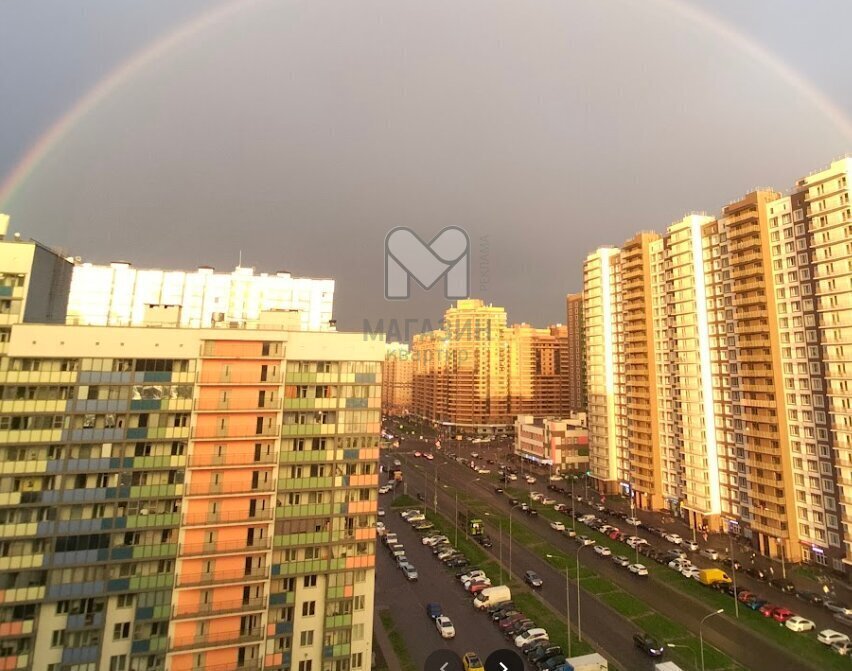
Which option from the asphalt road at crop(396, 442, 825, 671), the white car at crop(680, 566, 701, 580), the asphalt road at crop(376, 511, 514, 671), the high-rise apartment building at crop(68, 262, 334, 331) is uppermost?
the high-rise apartment building at crop(68, 262, 334, 331)

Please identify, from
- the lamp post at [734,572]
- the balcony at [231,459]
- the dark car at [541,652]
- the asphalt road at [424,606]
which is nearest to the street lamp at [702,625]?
the lamp post at [734,572]

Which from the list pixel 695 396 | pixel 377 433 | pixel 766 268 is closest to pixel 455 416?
pixel 695 396

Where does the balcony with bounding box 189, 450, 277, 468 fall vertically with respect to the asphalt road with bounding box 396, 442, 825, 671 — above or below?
above

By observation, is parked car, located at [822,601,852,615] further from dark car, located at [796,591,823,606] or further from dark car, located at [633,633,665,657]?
dark car, located at [633,633,665,657]

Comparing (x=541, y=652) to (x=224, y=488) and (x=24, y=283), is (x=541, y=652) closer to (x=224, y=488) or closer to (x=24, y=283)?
(x=224, y=488)

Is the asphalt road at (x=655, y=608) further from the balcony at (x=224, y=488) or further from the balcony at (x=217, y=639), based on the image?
the balcony at (x=224, y=488)

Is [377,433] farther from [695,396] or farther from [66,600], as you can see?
[695,396]

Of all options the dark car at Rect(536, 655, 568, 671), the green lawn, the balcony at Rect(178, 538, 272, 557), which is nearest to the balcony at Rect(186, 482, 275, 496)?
the balcony at Rect(178, 538, 272, 557)
